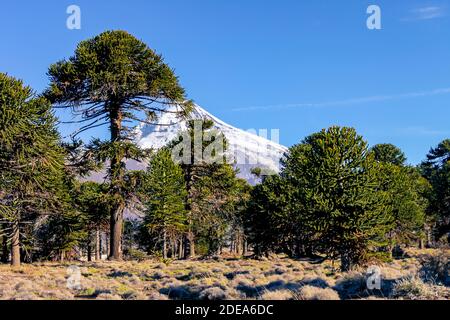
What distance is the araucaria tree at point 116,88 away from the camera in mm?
20938

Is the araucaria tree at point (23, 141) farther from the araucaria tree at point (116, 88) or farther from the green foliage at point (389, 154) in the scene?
the green foliage at point (389, 154)

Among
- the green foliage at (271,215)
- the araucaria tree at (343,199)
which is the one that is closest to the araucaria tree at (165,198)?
the green foliage at (271,215)

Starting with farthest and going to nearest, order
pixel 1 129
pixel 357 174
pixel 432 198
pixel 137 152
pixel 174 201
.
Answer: pixel 432 198 → pixel 174 201 → pixel 137 152 → pixel 357 174 → pixel 1 129

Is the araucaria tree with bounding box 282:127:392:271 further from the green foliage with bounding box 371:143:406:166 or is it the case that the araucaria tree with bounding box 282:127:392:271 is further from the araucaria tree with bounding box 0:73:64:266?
the green foliage with bounding box 371:143:406:166

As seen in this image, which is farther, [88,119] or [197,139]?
[197,139]

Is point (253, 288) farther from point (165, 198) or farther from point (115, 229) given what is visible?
point (165, 198)

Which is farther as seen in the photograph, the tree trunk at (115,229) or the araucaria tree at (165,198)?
the araucaria tree at (165,198)

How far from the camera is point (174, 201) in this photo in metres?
30.3

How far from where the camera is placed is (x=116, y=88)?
21.3 m

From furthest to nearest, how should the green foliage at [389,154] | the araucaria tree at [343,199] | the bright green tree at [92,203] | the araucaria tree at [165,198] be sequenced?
the green foliage at [389,154] < the araucaria tree at [165,198] < the bright green tree at [92,203] < the araucaria tree at [343,199]

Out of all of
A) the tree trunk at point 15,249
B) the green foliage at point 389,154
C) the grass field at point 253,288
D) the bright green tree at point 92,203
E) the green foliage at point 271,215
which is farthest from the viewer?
the green foliage at point 389,154
